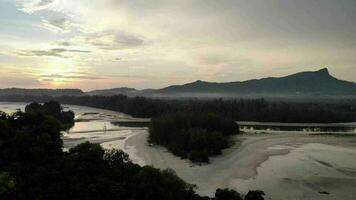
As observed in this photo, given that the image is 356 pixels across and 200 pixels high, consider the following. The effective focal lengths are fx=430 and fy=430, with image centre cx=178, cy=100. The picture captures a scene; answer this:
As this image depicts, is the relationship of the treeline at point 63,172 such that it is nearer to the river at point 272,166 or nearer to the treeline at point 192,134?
the river at point 272,166

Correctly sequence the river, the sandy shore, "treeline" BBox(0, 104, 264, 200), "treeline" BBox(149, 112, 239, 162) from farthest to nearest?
1. "treeline" BBox(149, 112, 239, 162)
2. the sandy shore
3. the river
4. "treeline" BBox(0, 104, 264, 200)

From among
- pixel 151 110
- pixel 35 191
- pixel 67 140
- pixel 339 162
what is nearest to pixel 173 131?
pixel 67 140

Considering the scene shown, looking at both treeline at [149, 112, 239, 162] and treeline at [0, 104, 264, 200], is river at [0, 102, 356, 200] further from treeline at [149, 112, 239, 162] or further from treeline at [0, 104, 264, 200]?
treeline at [0, 104, 264, 200]

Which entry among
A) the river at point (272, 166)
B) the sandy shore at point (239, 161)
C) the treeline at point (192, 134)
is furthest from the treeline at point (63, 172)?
the treeline at point (192, 134)

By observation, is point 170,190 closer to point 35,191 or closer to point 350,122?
point 35,191

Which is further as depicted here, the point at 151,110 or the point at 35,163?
the point at 151,110

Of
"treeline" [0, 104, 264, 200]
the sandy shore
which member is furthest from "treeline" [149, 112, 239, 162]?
"treeline" [0, 104, 264, 200]
